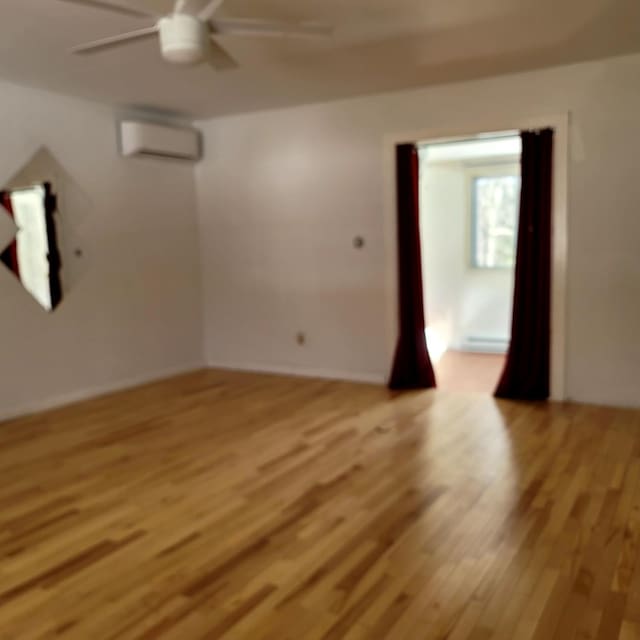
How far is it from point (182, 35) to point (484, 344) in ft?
17.6

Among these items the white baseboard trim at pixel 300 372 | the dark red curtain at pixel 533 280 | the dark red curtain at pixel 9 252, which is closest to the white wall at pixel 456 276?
the white baseboard trim at pixel 300 372

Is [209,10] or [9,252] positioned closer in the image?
[209,10]

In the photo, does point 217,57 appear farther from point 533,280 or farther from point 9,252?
point 533,280

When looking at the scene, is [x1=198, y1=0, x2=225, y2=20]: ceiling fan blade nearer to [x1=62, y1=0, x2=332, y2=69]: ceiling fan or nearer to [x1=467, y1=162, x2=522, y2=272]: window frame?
[x1=62, y1=0, x2=332, y2=69]: ceiling fan

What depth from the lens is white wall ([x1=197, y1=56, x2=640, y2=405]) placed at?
434 centimetres

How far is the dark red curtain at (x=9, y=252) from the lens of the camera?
4496mm

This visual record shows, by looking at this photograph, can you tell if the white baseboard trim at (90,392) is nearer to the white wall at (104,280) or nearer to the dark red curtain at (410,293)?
the white wall at (104,280)

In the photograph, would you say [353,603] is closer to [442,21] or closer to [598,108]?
[442,21]

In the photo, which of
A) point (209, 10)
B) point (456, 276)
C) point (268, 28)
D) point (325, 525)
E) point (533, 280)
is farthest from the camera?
point (456, 276)

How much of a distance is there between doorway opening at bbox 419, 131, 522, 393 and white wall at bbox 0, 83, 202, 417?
105 inches

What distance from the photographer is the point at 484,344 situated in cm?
713

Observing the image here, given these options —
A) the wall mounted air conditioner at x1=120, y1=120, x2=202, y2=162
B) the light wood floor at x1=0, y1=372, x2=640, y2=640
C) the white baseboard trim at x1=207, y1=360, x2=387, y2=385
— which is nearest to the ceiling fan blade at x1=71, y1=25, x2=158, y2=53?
the light wood floor at x1=0, y1=372, x2=640, y2=640

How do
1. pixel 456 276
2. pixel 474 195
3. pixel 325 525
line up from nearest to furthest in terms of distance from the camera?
pixel 325 525, pixel 474 195, pixel 456 276

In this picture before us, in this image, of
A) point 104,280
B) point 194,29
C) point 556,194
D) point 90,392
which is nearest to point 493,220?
point 556,194
